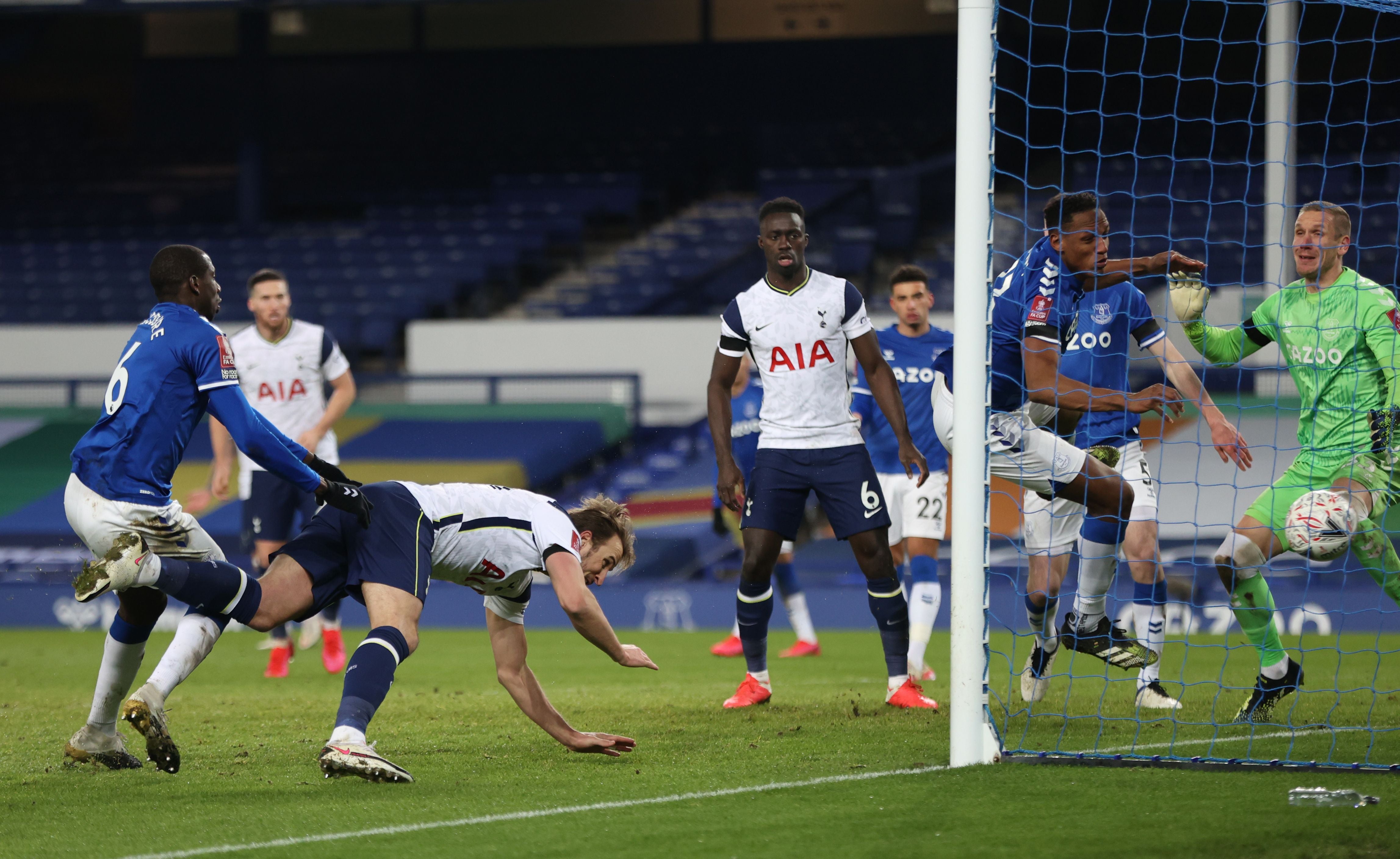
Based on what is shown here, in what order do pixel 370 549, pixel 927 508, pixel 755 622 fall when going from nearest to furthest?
pixel 370 549
pixel 755 622
pixel 927 508

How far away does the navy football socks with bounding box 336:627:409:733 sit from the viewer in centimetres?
446

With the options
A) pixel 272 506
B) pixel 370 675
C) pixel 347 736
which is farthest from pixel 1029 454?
pixel 272 506

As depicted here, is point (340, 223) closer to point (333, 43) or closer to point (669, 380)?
point (333, 43)

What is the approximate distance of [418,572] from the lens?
4.75 meters

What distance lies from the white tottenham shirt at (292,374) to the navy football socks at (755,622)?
3.22m

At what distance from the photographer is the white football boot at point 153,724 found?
175 inches

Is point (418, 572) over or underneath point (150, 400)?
underneath

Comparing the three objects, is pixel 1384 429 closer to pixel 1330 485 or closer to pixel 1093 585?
pixel 1330 485

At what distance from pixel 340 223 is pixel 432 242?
6.41 feet

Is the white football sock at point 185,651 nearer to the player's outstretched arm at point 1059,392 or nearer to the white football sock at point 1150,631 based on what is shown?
the player's outstretched arm at point 1059,392

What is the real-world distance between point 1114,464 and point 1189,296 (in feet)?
3.00

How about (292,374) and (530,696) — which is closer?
(530,696)

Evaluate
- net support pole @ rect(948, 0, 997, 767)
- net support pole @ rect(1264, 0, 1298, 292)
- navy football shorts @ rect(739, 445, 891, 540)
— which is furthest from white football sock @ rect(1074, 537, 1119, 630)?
net support pole @ rect(1264, 0, 1298, 292)

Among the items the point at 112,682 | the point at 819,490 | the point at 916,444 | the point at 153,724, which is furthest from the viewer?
the point at 916,444
